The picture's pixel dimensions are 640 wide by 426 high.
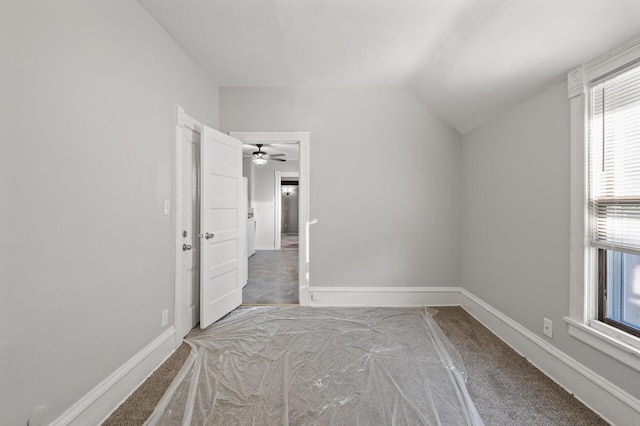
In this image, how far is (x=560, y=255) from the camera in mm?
1921

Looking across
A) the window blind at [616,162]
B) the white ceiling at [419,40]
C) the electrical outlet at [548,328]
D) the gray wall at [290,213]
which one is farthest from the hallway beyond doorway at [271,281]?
the gray wall at [290,213]

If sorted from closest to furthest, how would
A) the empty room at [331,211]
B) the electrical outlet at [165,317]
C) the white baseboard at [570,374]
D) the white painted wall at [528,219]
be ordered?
the empty room at [331,211] → the white baseboard at [570,374] → the white painted wall at [528,219] → the electrical outlet at [165,317]

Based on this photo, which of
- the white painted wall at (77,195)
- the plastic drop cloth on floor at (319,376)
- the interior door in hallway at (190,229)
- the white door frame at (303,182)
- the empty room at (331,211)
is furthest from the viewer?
the white door frame at (303,182)

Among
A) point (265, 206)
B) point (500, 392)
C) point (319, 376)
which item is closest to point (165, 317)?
point (319, 376)

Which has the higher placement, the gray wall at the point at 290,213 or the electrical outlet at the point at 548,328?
the gray wall at the point at 290,213

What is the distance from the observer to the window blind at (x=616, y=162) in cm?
150

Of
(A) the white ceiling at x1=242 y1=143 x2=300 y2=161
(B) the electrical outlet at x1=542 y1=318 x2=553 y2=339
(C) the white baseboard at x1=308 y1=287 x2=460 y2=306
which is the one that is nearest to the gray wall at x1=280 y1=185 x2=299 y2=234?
(A) the white ceiling at x1=242 y1=143 x2=300 y2=161

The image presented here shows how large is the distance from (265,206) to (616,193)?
7105 mm

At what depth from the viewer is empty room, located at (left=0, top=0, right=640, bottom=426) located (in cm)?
135

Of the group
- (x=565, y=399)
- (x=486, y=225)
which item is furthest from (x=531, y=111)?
(x=565, y=399)

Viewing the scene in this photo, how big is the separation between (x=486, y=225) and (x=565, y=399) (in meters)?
1.53

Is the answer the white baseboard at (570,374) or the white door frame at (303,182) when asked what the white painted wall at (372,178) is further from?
the white baseboard at (570,374)

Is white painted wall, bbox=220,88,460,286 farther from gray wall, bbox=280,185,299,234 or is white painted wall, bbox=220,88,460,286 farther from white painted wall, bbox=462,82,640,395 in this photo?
gray wall, bbox=280,185,299,234

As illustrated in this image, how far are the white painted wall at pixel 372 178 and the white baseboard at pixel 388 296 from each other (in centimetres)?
8
